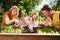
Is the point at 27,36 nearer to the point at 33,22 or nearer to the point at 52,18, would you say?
the point at 33,22

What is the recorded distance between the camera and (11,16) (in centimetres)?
153

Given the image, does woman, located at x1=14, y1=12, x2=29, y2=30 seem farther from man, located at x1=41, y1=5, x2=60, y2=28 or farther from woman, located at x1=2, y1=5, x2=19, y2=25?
man, located at x1=41, y1=5, x2=60, y2=28

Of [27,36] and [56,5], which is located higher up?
[56,5]

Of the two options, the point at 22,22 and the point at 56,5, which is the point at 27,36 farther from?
the point at 56,5

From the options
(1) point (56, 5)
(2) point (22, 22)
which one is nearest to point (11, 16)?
(2) point (22, 22)

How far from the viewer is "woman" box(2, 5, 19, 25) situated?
152cm

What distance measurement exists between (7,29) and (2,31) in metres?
0.05

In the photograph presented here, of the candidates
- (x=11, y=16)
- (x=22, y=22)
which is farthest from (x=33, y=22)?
(x=11, y=16)

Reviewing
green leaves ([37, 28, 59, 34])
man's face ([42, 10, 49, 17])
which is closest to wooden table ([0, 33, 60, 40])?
green leaves ([37, 28, 59, 34])

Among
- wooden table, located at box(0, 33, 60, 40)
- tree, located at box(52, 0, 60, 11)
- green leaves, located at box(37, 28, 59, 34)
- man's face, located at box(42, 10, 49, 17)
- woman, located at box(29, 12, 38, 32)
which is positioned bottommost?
wooden table, located at box(0, 33, 60, 40)

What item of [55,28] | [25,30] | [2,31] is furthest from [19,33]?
[55,28]

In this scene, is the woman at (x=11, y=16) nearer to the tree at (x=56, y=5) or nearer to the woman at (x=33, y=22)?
the woman at (x=33, y=22)

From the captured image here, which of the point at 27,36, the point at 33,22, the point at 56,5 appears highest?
the point at 56,5

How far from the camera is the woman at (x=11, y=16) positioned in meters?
1.52
